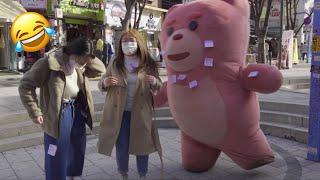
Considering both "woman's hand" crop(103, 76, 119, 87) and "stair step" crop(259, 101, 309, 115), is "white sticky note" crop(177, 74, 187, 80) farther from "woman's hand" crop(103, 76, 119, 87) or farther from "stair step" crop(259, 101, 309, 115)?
"stair step" crop(259, 101, 309, 115)

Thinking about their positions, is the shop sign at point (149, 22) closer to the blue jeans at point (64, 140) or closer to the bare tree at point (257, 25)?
the bare tree at point (257, 25)

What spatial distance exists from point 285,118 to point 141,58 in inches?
150

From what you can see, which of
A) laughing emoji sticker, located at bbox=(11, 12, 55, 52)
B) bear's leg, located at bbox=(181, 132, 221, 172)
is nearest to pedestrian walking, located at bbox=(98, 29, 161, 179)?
bear's leg, located at bbox=(181, 132, 221, 172)

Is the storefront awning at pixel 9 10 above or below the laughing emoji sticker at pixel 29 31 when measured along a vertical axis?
above

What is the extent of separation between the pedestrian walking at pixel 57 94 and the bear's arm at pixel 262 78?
5.59 feet

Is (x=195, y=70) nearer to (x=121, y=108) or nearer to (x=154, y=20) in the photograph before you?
(x=121, y=108)

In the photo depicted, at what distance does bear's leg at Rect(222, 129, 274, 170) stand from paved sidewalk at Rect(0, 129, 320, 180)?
23 cm

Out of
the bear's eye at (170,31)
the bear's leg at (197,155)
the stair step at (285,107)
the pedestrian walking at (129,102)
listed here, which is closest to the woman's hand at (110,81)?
the pedestrian walking at (129,102)

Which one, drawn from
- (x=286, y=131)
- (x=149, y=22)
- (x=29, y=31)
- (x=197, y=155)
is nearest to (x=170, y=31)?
(x=197, y=155)

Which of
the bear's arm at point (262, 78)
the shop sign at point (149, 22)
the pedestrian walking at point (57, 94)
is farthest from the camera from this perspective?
the shop sign at point (149, 22)

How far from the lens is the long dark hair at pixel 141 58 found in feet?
14.9

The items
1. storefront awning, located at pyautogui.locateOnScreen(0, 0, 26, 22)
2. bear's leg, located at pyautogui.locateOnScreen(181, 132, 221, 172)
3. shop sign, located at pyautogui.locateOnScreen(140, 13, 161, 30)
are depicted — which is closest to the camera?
bear's leg, located at pyautogui.locateOnScreen(181, 132, 221, 172)

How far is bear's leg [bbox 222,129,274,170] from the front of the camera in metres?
4.94

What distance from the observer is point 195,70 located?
4.80m
